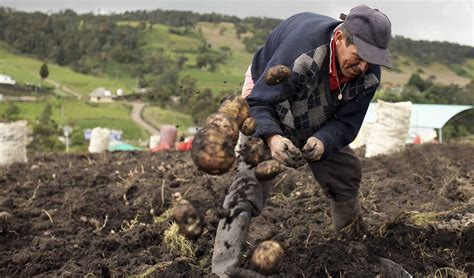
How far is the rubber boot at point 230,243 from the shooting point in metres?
2.88

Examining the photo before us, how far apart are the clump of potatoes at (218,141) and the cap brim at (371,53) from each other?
2.19ft

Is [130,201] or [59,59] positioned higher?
[130,201]

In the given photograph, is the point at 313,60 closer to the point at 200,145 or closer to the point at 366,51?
the point at 366,51

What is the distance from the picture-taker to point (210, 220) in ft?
13.3

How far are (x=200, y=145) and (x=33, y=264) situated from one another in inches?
73.5

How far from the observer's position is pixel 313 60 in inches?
114

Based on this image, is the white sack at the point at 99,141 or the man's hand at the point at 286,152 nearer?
the man's hand at the point at 286,152

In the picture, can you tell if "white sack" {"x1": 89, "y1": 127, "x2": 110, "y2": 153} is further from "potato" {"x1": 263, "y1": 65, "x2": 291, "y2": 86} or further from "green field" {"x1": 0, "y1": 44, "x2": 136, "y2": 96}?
"green field" {"x1": 0, "y1": 44, "x2": 136, "y2": 96}

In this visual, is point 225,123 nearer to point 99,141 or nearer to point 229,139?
point 229,139

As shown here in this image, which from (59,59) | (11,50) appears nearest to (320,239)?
(11,50)

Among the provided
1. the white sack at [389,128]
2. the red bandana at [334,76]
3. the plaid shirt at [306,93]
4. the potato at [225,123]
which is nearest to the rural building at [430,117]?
the white sack at [389,128]

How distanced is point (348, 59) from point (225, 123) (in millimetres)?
781

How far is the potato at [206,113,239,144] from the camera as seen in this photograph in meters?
2.52

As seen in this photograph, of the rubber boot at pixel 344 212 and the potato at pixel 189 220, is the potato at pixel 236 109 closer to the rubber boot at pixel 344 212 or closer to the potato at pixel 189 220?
the potato at pixel 189 220
